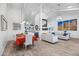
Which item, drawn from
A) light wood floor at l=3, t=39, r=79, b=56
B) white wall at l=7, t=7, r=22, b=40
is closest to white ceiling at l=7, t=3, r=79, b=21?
white wall at l=7, t=7, r=22, b=40

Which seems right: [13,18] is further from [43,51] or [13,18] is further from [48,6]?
[43,51]

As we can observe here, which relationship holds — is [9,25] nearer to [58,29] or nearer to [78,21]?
[58,29]

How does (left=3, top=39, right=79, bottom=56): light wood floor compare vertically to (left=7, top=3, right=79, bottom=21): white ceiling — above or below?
below

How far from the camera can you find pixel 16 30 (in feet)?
19.3

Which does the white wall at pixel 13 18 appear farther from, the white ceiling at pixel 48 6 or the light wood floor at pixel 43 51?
the light wood floor at pixel 43 51

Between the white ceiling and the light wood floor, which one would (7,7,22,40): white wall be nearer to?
the white ceiling

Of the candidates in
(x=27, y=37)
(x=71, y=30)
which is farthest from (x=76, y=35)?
(x=27, y=37)

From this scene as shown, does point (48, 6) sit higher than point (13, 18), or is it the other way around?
point (48, 6)

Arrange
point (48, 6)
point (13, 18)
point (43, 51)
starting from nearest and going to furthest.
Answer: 1. point (43, 51)
2. point (48, 6)
3. point (13, 18)

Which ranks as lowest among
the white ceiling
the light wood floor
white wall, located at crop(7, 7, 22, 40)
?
the light wood floor

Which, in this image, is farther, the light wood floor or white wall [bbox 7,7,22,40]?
white wall [bbox 7,7,22,40]

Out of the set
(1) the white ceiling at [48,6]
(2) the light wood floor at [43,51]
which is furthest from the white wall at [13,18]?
(2) the light wood floor at [43,51]

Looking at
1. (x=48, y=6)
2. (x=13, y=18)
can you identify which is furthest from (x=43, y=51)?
(x=13, y=18)

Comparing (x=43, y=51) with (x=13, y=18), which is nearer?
(x=43, y=51)
